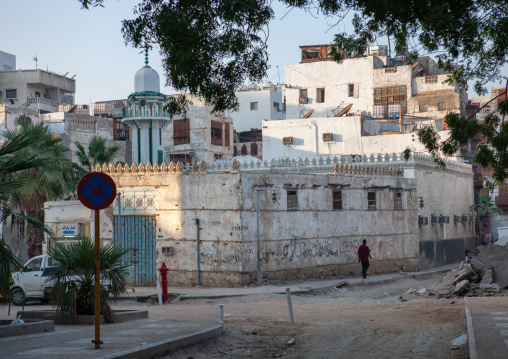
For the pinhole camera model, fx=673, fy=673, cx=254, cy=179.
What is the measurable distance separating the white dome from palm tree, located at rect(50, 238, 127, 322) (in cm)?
2100

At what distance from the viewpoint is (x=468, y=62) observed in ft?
42.3

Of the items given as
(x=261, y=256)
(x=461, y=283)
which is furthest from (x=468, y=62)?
(x=261, y=256)

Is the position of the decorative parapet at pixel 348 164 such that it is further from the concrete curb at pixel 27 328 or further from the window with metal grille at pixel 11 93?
the window with metal grille at pixel 11 93

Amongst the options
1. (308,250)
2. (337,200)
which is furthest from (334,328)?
(337,200)

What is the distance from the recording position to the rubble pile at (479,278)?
21.2 m

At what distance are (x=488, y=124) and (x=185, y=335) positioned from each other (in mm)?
7341

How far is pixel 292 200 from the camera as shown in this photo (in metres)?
26.2

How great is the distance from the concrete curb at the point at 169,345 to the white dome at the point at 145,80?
22546 millimetres

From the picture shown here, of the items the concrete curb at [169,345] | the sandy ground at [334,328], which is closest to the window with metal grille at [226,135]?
the sandy ground at [334,328]

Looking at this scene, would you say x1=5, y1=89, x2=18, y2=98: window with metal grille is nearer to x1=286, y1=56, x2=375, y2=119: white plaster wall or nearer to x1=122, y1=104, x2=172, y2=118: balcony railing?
x1=286, y1=56, x2=375, y2=119: white plaster wall

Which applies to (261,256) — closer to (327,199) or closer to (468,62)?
(327,199)

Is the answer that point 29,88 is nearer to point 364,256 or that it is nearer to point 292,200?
point 292,200

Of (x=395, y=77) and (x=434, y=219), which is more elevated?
(x=395, y=77)

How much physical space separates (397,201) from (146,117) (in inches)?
501
